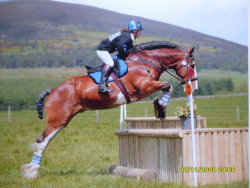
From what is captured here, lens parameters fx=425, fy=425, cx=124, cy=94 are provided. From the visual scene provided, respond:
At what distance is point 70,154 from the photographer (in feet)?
26.4

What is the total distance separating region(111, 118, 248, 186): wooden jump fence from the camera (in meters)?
4.93

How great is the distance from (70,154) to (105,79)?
121 inches

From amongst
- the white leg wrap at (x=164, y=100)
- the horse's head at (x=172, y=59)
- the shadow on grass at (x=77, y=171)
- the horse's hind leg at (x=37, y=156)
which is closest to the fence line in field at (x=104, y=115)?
the shadow on grass at (x=77, y=171)

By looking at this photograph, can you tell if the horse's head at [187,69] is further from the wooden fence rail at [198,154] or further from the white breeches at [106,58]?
the white breeches at [106,58]

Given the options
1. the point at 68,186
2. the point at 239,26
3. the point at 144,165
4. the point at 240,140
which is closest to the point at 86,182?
the point at 68,186

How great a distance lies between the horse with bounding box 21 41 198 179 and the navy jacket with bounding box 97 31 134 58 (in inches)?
5.1

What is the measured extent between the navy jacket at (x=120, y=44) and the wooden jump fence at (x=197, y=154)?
3.51 ft

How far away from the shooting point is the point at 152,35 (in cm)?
1120

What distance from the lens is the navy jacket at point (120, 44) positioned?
5379 mm

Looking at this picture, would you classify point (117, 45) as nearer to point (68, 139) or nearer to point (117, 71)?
point (117, 71)

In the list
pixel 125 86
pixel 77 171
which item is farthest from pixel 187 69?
pixel 77 171

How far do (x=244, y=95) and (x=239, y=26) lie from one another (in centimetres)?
1088

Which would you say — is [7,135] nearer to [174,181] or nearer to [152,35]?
[152,35]

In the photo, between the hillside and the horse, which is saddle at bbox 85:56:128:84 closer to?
the horse
